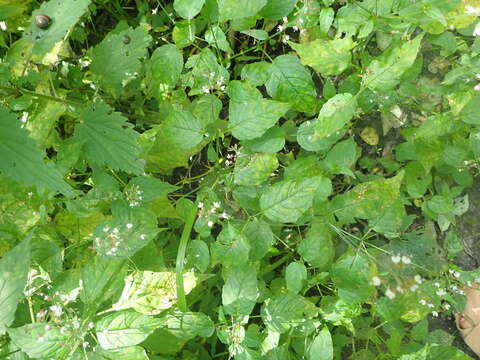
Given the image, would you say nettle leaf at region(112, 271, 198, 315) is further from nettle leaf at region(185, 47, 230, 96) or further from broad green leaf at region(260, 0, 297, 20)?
broad green leaf at region(260, 0, 297, 20)

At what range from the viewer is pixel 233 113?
186 centimetres

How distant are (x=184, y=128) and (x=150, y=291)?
26.8 inches

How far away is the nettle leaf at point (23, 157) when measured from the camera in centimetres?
149

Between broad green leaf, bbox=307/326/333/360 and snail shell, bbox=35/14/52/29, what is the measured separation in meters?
1.61

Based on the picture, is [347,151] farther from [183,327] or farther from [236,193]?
[183,327]

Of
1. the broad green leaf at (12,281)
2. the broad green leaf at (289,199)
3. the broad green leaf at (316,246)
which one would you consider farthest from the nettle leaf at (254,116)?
the broad green leaf at (12,281)

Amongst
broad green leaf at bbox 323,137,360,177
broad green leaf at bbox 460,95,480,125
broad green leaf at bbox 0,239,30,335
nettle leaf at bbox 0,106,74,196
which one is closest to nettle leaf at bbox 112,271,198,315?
broad green leaf at bbox 0,239,30,335

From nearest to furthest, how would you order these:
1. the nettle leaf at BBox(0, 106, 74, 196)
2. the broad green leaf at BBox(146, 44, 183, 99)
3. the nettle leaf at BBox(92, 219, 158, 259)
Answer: the nettle leaf at BBox(0, 106, 74, 196)
the nettle leaf at BBox(92, 219, 158, 259)
the broad green leaf at BBox(146, 44, 183, 99)

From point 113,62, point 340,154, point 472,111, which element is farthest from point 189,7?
point 472,111

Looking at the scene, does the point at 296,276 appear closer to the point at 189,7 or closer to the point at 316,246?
the point at 316,246

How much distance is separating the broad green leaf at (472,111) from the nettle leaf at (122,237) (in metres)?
1.34

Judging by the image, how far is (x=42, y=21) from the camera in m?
1.73

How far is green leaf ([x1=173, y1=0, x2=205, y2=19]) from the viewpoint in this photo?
179 cm

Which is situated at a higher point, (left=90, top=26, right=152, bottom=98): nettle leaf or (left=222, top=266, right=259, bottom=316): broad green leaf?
(left=90, top=26, right=152, bottom=98): nettle leaf
